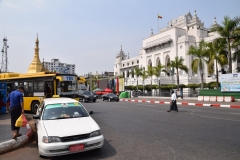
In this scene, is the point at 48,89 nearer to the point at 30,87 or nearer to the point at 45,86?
the point at 45,86

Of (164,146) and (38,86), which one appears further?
(38,86)

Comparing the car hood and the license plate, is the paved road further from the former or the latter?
the car hood

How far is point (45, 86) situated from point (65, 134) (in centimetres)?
944

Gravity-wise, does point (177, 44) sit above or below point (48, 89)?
above

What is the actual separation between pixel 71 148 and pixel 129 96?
1415 inches

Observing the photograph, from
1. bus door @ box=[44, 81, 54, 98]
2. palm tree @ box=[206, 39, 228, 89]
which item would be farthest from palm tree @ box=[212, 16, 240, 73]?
bus door @ box=[44, 81, 54, 98]

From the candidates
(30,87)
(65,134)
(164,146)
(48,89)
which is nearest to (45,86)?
(48,89)

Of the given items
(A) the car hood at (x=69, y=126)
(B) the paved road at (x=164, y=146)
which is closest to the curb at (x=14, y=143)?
(B) the paved road at (x=164, y=146)

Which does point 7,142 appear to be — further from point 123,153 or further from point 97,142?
point 123,153

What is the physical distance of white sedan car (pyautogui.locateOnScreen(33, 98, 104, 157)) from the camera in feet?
Result: 15.5

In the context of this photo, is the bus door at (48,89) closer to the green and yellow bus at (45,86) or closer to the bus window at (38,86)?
the green and yellow bus at (45,86)

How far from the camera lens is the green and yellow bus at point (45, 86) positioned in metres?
13.3

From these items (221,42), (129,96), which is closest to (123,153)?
(221,42)

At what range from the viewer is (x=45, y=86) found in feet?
44.3
